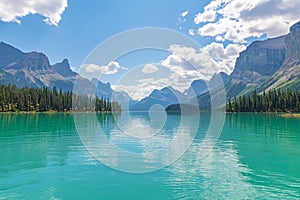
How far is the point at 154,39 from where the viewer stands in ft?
74.8

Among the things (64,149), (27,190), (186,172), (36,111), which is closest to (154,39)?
(186,172)

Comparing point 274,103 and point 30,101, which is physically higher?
point 274,103

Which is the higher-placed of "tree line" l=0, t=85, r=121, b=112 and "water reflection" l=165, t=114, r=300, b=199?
"tree line" l=0, t=85, r=121, b=112

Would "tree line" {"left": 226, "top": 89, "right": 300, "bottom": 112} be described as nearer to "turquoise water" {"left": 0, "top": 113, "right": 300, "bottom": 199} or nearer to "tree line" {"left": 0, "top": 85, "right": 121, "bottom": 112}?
"tree line" {"left": 0, "top": 85, "right": 121, "bottom": 112}

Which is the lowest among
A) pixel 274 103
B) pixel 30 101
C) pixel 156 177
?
pixel 156 177

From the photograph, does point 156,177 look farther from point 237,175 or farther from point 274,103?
point 274,103

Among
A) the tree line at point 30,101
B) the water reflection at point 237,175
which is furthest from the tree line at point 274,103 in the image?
the water reflection at point 237,175

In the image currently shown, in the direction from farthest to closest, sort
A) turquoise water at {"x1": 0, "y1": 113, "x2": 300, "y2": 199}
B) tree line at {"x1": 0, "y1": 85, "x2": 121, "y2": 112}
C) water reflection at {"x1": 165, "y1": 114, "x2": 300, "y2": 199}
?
1. tree line at {"x1": 0, "y1": 85, "x2": 121, "y2": 112}
2. water reflection at {"x1": 165, "y1": 114, "x2": 300, "y2": 199}
3. turquoise water at {"x1": 0, "y1": 113, "x2": 300, "y2": 199}

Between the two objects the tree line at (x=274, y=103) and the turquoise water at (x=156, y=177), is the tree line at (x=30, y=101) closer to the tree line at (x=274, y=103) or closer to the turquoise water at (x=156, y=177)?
the tree line at (x=274, y=103)

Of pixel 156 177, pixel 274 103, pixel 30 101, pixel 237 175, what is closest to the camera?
pixel 156 177

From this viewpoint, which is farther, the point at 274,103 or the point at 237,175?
the point at 274,103

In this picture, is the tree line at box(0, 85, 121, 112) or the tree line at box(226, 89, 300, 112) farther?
the tree line at box(226, 89, 300, 112)

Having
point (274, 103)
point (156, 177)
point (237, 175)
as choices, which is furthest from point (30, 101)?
point (237, 175)

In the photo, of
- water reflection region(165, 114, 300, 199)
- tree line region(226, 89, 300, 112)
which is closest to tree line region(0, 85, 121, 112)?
tree line region(226, 89, 300, 112)
